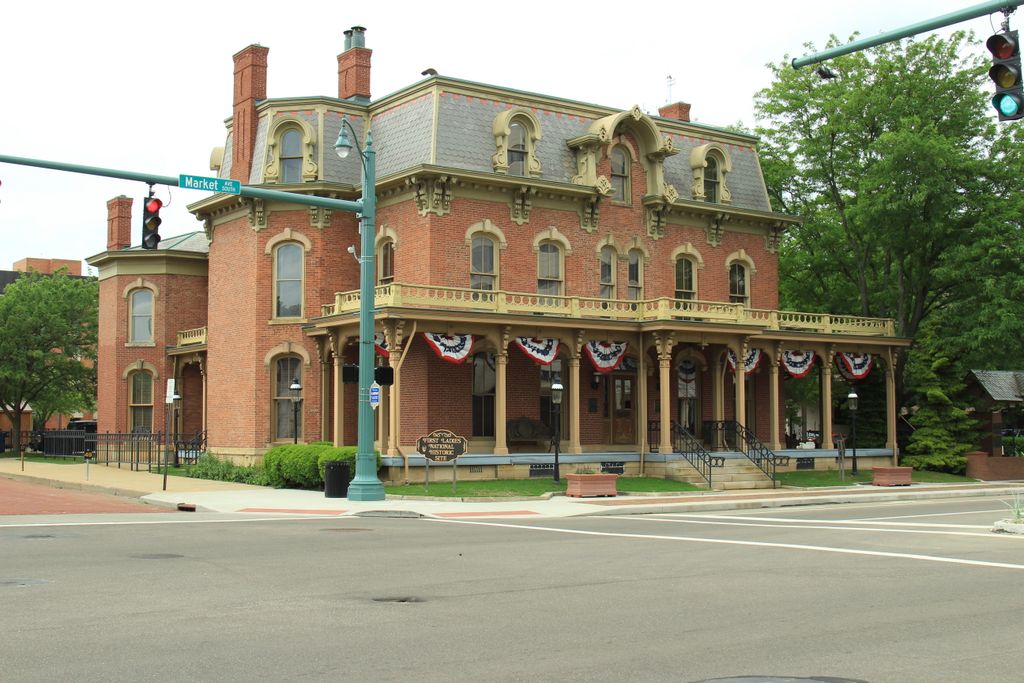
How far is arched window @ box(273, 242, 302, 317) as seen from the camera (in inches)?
1452

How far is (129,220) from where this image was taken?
48750mm

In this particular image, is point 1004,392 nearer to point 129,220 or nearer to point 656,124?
point 656,124

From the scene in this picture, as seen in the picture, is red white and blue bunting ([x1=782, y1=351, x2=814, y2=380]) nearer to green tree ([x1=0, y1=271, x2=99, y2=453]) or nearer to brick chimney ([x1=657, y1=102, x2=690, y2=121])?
brick chimney ([x1=657, y1=102, x2=690, y2=121])

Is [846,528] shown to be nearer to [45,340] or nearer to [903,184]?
[903,184]

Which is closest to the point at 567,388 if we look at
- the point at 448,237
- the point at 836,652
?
the point at 448,237

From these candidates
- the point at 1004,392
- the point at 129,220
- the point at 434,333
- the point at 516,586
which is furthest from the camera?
the point at 129,220

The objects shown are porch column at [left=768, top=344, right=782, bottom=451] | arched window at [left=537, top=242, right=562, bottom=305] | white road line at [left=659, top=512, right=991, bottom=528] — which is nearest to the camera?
white road line at [left=659, top=512, right=991, bottom=528]

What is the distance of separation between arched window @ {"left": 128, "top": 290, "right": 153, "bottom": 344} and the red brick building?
406cm

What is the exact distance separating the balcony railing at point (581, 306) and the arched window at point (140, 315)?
1205 centimetres

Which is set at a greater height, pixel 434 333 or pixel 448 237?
pixel 448 237

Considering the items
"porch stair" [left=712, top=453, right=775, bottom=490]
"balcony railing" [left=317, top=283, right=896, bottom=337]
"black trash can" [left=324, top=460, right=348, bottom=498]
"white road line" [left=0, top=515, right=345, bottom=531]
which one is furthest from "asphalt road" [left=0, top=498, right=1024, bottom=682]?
"porch stair" [left=712, top=453, right=775, bottom=490]

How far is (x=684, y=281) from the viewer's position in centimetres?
4047

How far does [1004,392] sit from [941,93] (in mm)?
12210

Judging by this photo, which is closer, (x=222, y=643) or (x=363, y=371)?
(x=222, y=643)
